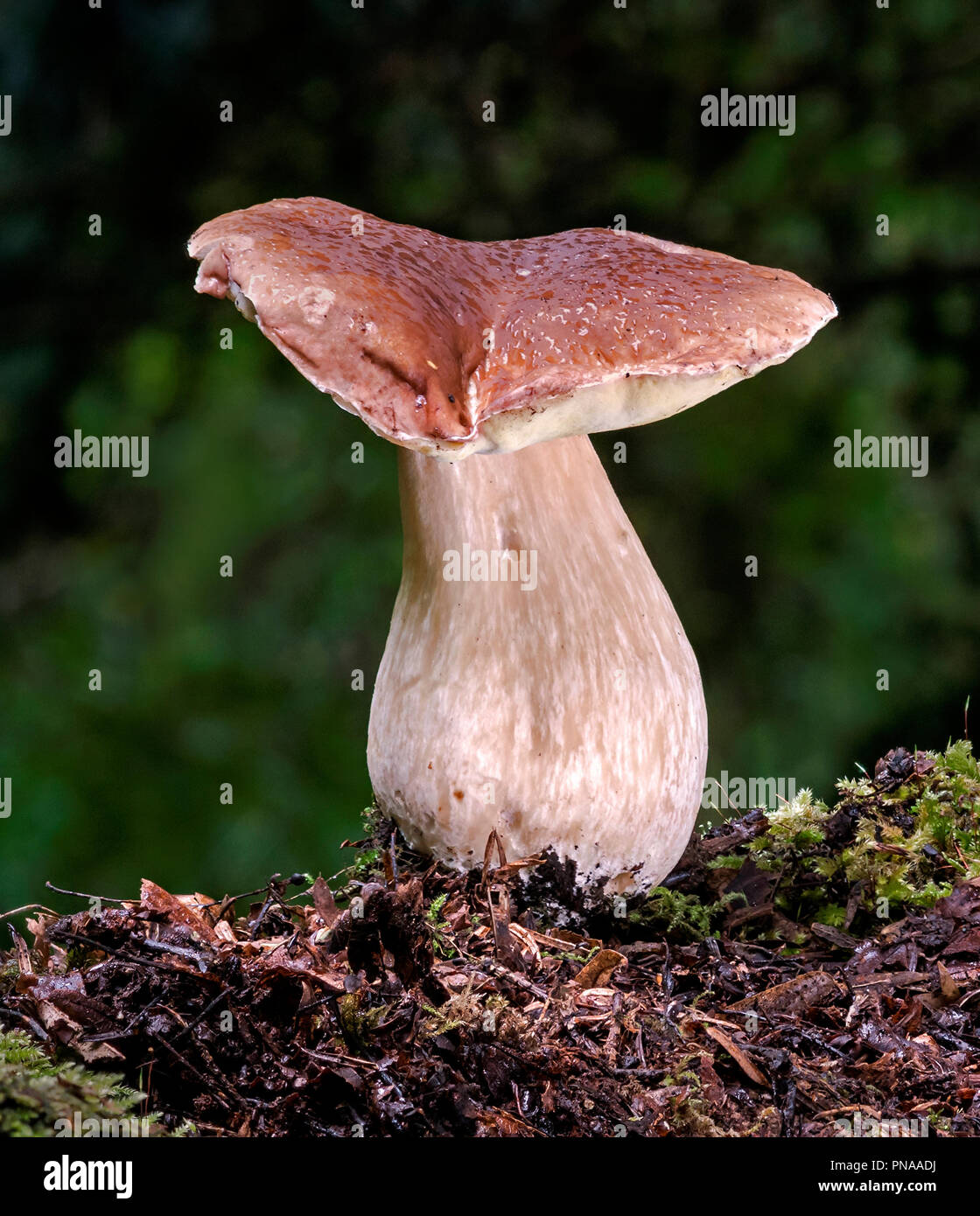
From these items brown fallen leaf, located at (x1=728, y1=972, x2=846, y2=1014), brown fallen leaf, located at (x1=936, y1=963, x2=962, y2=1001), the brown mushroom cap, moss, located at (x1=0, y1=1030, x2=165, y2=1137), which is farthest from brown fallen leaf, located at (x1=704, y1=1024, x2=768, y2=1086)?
the brown mushroom cap

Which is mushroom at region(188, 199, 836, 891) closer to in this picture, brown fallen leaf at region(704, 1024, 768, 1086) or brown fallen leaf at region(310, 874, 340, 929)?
brown fallen leaf at region(310, 874, 340, 929)

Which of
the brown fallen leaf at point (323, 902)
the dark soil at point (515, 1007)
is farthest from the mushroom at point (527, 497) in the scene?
the brown fallen leaf at point (323, 902)

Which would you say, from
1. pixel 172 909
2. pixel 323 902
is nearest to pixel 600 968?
pixel 323 902

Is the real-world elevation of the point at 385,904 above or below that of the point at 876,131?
below

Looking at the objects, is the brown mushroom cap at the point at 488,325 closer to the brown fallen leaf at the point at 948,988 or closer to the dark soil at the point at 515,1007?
the dark soil at the point at 515,1007
